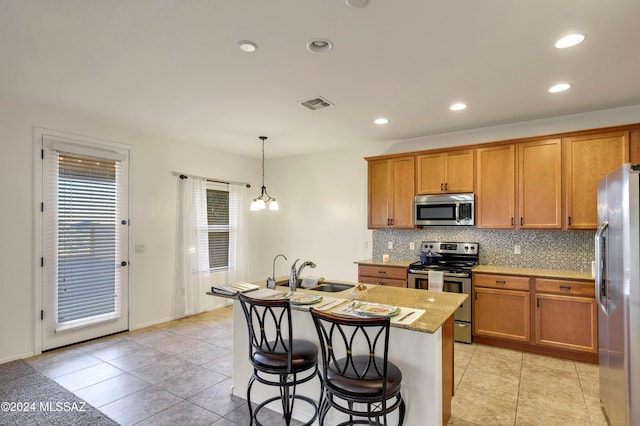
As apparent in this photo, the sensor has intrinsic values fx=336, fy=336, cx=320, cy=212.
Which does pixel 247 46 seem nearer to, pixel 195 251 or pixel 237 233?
pixel 195 251

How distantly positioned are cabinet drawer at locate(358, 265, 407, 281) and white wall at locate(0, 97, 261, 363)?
2630 millimetres

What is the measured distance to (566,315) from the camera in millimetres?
3559

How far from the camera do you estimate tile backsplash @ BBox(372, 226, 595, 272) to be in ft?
12.9

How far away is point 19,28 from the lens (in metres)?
2.21

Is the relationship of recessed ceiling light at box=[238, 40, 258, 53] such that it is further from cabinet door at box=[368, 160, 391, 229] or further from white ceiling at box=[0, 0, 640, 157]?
cabinet door at box=[368, 160, 391, 229]

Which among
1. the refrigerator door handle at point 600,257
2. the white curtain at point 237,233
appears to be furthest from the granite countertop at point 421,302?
the white curtain at point 237,233

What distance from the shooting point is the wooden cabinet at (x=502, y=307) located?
3.76 m

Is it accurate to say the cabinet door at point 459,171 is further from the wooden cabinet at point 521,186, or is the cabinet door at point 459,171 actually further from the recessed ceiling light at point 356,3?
the recessed ceiling light at point 356,3

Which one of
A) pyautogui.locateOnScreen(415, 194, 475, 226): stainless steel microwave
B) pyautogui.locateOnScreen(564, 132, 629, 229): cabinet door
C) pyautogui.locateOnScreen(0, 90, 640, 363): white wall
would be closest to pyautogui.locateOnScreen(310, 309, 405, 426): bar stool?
pyautogui.locateOnScreen(415, 194, 475, 226): stainless steel microwave

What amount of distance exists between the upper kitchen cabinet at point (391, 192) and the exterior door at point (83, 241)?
345cm

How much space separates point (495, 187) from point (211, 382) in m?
3.82

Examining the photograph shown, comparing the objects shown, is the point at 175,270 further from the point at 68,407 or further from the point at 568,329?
the point at 568,329

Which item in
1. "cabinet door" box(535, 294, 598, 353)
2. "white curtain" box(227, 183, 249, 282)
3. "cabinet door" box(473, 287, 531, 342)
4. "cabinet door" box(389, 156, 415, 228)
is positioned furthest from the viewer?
"white curtain" box(227, 183, 249, 282)

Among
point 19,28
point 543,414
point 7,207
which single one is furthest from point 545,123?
point 7,207
